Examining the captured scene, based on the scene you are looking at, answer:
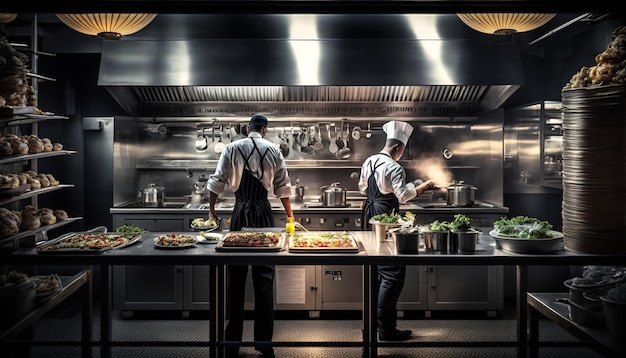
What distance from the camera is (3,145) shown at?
3.52 meters

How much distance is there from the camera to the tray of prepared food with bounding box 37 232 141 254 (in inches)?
136

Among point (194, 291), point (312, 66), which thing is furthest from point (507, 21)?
point (194, 291)

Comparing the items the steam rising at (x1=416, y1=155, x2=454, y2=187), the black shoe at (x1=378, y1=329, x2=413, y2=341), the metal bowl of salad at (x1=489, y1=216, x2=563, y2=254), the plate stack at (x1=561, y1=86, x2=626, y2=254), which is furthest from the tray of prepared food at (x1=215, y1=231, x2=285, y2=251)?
the steam rising at (x1=416, y1=155, x2=454, y2=187)

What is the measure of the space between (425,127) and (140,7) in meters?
4.93

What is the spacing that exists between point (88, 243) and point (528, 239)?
2.82 m

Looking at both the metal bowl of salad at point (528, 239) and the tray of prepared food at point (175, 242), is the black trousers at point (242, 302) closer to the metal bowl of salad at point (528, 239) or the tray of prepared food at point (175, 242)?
the tray of prepared food at point (175, 242)

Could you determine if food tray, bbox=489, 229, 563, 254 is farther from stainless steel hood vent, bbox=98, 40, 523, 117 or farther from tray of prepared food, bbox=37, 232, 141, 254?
stainless steel hood vent, bbox=98, 40, 523, 117

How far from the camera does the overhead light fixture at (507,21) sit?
3.25 metres

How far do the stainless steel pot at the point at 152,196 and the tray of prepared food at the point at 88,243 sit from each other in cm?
236

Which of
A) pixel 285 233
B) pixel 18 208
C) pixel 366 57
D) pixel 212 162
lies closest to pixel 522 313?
pixel 285 233

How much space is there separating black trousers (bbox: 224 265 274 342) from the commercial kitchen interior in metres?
0.37

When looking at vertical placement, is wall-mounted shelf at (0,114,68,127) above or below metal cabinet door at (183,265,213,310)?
above

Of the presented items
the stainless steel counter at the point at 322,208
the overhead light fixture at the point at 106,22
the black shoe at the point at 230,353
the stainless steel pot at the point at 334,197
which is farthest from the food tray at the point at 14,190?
the stainless steel pot at the point at 334,197

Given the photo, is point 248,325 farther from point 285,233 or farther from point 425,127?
point 425,127
